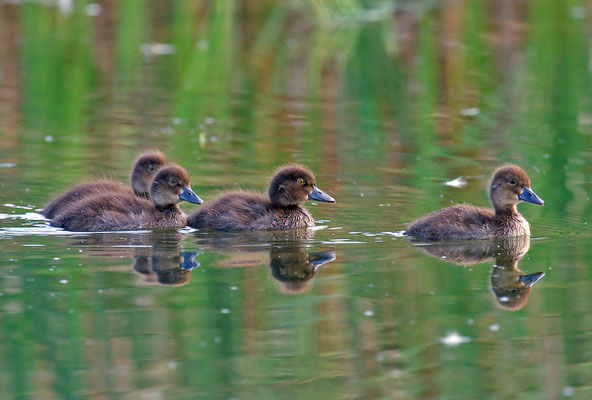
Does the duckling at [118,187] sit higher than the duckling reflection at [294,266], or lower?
higher

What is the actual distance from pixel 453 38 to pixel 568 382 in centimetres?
1512

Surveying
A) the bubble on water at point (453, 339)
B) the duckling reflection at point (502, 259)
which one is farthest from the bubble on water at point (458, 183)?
the bubble on water at point (453, 339)

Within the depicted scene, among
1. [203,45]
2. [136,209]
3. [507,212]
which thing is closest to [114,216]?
[136,209]

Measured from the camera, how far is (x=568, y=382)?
211 inches

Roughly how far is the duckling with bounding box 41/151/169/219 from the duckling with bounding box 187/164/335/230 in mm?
693

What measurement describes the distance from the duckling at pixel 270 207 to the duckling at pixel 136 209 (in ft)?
0.57

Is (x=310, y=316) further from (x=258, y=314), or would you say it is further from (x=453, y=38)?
(x=453, y=38)

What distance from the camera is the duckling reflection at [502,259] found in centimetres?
680

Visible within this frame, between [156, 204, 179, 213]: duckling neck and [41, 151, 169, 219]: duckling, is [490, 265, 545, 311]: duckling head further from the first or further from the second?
[41, 151, 169, 219]: duckling

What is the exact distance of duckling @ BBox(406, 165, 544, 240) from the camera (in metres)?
8.28

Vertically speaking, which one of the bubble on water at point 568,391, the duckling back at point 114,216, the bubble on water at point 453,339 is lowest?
the bubble on water at point 568,391

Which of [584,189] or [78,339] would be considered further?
[584,189]

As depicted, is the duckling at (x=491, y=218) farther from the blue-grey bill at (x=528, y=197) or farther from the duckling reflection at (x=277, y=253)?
the duckling reflection at (x=277, y=253)

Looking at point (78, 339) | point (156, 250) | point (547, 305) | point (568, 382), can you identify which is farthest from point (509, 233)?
point (78, 339)
